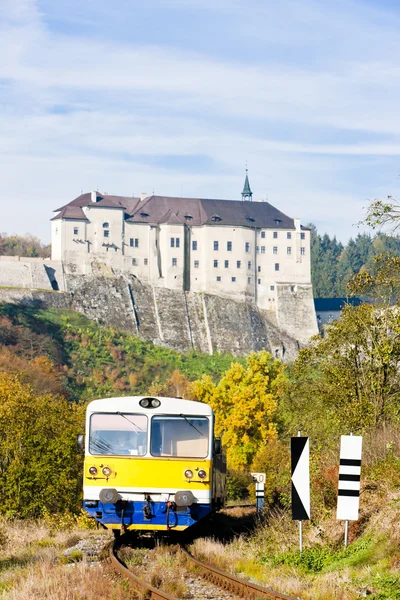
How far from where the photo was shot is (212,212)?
363 ft

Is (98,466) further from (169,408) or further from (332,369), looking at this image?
(332,369)

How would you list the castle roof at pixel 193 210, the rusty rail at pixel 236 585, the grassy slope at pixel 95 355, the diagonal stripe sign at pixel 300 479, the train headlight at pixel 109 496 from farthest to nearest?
the castle roof at pixel 193 210 < the grassy slope at pixel 95 355 < the train headlight at pixel 109 496 < the diagonal stripe sign at pixel 300 479 < the rusty rail at pixel 236 585

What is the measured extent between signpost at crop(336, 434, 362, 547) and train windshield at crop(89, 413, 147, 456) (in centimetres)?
377

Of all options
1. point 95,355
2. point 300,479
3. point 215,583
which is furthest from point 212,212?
point 215,583

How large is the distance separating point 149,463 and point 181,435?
69 cm

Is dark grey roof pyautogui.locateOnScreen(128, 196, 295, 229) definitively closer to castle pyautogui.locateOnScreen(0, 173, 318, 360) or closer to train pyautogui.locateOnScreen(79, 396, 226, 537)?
castle pyautogui.locateOnScreen(0, 173, 318, 360)

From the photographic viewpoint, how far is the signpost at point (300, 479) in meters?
12.6

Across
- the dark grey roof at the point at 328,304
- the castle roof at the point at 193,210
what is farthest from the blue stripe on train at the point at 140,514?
the dark grey roof at the point at 328,304

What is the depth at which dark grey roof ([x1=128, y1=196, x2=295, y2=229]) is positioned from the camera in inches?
4267

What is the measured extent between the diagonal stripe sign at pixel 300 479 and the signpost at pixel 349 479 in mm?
453

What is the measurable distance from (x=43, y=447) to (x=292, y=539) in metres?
16.4

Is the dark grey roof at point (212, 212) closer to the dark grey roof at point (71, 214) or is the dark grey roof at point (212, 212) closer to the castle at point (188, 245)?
the castle at point (188, 245)

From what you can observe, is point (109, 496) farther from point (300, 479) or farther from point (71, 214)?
point (71, 214)

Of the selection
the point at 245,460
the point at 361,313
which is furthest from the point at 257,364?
the point at 361,313
